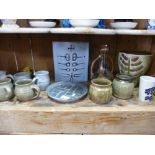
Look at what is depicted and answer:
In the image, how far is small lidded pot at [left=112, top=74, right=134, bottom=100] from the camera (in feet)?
2.29

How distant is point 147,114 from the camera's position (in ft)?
2.16

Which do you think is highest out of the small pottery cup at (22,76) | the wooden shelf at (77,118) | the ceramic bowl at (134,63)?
the ceramic bowl at (134,63)

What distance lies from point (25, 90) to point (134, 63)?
490 mm

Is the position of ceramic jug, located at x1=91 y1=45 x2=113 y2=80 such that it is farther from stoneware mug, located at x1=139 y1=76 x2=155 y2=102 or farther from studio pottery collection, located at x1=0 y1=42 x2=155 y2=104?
stoneware mug, located at x1=139 y1=76 x2=155 y2=102

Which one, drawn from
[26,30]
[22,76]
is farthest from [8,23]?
[22,76]

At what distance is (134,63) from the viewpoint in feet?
2.51

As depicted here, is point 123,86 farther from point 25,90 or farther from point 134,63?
point 25,90

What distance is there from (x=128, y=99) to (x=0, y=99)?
1.78 feet

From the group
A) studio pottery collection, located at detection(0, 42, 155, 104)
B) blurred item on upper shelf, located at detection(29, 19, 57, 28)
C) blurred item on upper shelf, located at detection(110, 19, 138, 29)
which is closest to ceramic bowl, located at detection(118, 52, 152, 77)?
studio pottery collection, located at detection(0, 42, 155, 104)

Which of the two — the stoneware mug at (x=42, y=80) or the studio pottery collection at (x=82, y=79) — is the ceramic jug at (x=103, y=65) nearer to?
the studio pottery collection at (x=82, y=79)

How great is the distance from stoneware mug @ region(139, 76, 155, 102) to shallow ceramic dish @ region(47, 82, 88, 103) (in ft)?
0.79

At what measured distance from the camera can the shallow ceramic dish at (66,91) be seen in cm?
71

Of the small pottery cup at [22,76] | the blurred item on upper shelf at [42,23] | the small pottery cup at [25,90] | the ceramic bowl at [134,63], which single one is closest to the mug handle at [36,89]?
the small pottery cup at [25,90]

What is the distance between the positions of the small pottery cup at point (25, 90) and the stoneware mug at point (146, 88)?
1.44 feet
